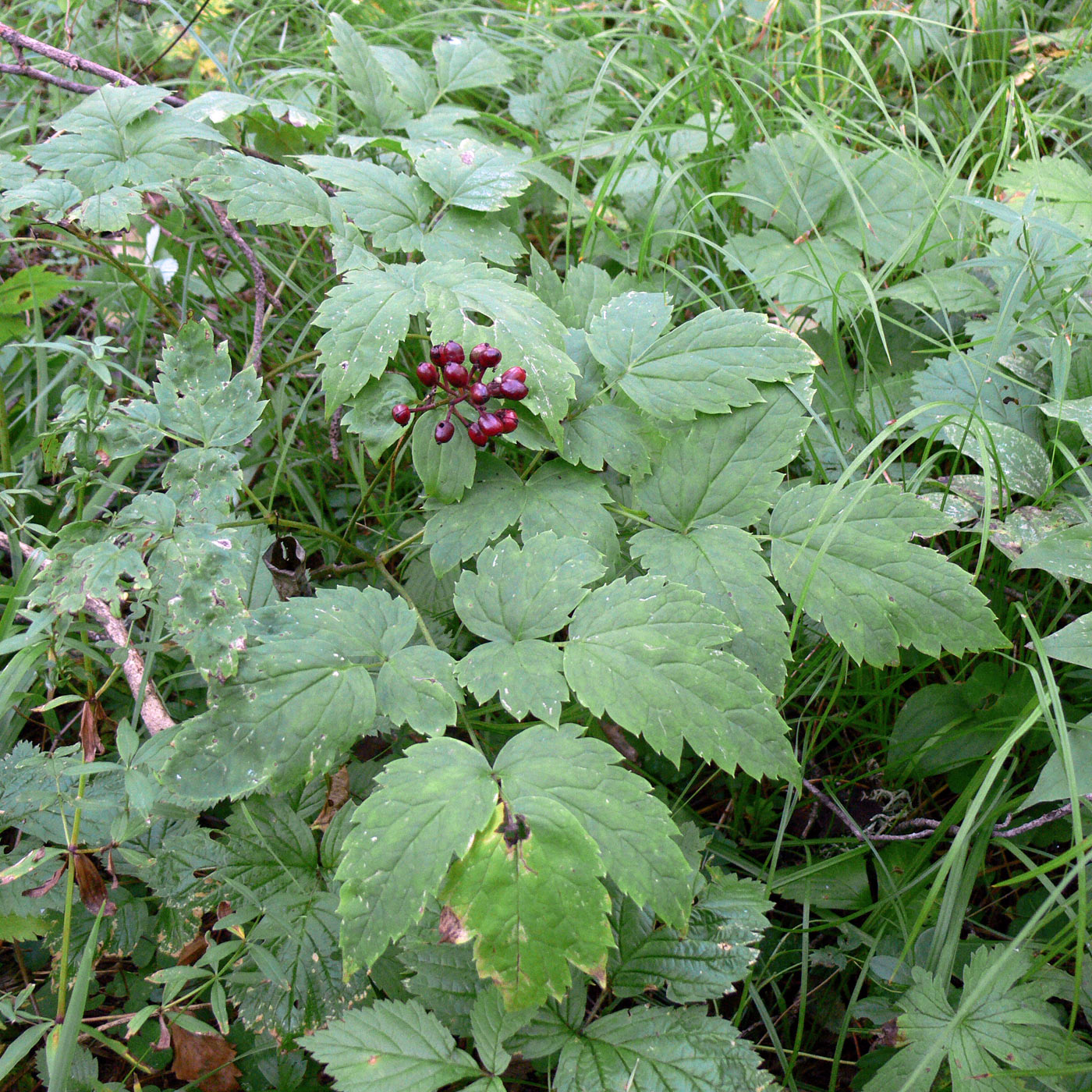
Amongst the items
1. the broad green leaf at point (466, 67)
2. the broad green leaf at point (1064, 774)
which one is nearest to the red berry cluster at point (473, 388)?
the broad green leaf at point (1064, 774)

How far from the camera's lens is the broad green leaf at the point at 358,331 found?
1583 millimetres

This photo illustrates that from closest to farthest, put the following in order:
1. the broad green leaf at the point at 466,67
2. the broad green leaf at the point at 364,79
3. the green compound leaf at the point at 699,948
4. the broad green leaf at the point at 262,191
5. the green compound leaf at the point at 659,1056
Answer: the green compound leaf at the point at 659,1056
the green compound leaf at the point at 699,948
the broad green leaf at the point at 262,191
the broad green leaf at the point at 364,79
the broad green leaf at the point at 466,67

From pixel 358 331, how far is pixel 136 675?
36.5 inches

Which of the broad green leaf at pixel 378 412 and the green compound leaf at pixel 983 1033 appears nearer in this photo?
the green compound leaf at pixel 983 1033

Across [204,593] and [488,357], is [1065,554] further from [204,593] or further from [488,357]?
[204,593]

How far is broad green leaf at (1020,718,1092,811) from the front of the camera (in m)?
1.30

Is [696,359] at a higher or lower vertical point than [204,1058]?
higher

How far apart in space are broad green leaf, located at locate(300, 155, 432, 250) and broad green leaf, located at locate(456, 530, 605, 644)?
87 cm

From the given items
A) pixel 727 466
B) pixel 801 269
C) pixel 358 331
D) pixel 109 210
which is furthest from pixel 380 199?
pixel 801 269

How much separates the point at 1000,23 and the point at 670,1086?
370cm

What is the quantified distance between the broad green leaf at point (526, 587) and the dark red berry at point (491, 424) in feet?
0.77

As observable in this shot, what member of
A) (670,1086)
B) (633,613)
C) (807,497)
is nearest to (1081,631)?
(807,497)

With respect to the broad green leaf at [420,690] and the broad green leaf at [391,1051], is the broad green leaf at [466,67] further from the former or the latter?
the broad green leaf at [391,1051]

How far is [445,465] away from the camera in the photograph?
64.9 inches
